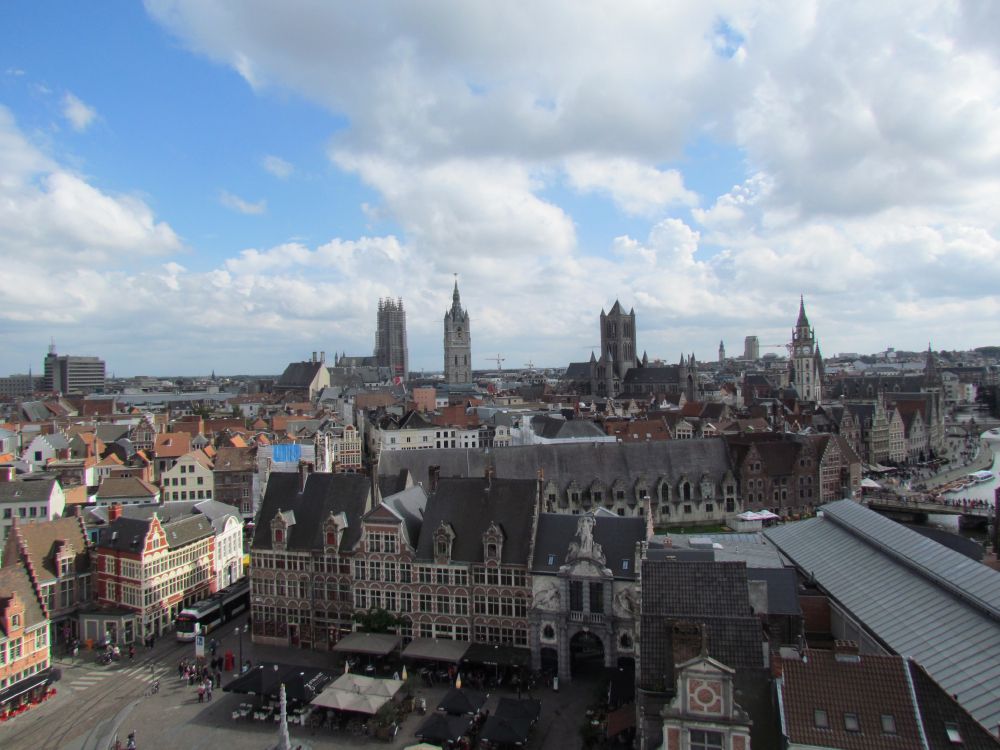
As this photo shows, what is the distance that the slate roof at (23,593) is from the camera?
4270 cm

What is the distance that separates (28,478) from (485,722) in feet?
193

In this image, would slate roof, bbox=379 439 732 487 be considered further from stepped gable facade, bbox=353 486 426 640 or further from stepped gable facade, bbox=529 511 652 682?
stepped gable facade, bbox=529 511 652 682

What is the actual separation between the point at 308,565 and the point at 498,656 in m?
14.7

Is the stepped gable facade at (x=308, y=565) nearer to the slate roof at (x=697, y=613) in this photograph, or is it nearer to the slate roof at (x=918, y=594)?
the slate roof at (x=697, y=613)

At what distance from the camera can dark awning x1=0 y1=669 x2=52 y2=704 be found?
3994cm

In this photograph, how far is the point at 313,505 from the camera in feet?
167

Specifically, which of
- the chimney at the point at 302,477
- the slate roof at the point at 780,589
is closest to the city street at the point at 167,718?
the slate roof at the point at 780,589

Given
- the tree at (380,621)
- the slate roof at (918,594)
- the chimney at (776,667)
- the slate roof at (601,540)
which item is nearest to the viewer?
the chimney at (776,667)

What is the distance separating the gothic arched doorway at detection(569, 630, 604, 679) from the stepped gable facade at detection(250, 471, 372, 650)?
14.4 meters

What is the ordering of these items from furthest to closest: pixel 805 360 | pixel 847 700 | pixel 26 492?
pixel 805 360 < pixel 26 492 < pixel 847 700

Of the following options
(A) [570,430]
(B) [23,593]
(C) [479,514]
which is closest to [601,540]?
(C) [479,514]

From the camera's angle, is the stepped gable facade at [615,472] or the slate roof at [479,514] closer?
the slate roof at [479,514]

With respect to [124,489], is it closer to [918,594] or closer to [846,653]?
[918,594]

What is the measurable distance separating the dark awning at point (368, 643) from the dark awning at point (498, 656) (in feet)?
16.2
